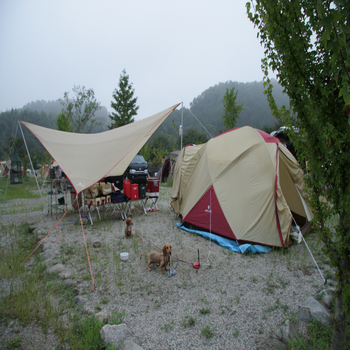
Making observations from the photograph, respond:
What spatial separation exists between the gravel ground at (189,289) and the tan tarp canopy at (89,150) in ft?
4.89

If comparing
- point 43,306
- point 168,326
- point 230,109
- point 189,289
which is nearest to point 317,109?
point 168,326

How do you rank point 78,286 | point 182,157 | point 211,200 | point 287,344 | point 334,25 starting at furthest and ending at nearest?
1. point 182,157
2. point 211,200
3. point 78,286
4. point 287,344
5. point 334,25

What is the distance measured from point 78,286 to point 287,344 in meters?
2.67

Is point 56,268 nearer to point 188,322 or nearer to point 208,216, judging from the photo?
point 188,322

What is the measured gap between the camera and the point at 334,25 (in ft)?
4.02

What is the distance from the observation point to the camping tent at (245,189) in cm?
439

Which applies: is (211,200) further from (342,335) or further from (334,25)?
(334,25)

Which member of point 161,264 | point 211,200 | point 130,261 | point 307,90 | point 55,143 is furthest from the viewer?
point 55,143

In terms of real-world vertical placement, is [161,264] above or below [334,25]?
below

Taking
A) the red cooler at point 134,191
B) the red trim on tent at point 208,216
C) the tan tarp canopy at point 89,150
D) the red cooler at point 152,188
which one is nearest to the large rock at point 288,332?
the red trim on tent at point 208,216

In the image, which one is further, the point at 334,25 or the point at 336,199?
the point at 336,199

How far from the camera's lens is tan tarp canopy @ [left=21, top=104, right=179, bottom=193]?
184 inches

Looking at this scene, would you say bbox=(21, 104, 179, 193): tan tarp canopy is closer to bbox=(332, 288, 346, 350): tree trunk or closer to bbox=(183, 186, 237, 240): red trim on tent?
bbox=(183, 186, 237, 240): red trim on tent

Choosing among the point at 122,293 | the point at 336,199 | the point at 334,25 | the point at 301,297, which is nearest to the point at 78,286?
the point at 122,293
